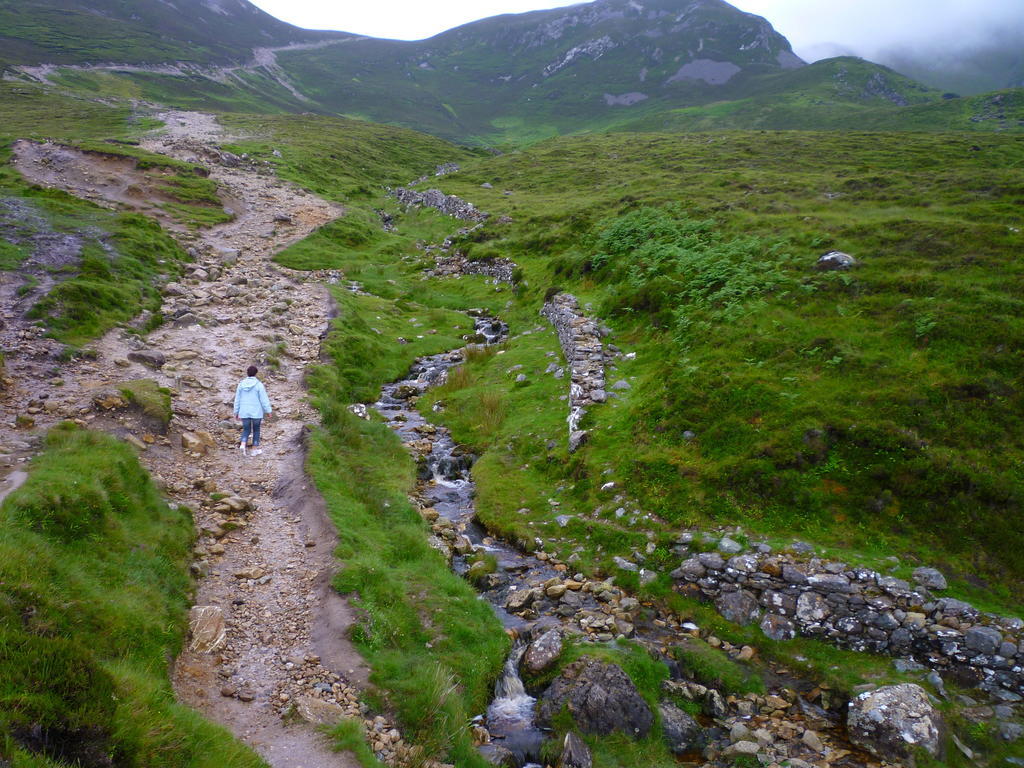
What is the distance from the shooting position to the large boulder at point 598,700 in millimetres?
10906

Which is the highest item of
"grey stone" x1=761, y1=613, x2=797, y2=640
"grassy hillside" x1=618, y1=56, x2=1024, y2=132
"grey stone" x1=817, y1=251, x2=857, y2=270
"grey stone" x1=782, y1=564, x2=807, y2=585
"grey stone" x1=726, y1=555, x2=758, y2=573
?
"grassy hillside" x1=618, y1=56, x2=1024, y2=132

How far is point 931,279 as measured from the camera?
64.9ft

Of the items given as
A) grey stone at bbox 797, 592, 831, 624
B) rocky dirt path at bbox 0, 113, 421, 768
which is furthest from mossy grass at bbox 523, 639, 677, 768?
grey stone at bbox 797, 592, 831, 624

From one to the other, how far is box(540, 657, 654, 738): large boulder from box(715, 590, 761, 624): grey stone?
3.63 m

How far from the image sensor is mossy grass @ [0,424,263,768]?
601 cm

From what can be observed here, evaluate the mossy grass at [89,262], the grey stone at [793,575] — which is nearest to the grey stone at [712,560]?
the grey stone at [793,575]

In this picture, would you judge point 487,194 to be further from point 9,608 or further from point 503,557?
point 9,608

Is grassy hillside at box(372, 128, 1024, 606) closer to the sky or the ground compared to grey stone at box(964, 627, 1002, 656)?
closer to the sky

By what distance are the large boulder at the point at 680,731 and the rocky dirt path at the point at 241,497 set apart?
17.8 feet

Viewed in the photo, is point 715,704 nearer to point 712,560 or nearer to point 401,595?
point 712,560

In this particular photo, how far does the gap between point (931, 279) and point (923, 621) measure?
1354 cm

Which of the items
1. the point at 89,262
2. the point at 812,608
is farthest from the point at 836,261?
the point at 89,262

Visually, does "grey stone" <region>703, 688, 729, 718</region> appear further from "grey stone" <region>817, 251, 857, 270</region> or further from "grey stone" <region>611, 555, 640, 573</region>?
"grey stone" <region>817, 251, 857, 270</region>

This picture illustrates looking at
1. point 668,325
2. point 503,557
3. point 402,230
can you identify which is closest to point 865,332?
point 668,325
